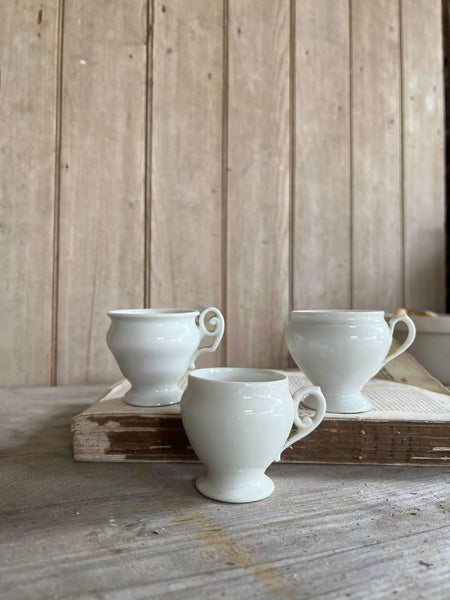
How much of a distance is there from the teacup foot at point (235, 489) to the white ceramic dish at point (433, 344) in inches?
20.5

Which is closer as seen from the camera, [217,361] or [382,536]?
[382,536]

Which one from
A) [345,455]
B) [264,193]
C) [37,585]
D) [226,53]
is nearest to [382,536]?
[345,455]

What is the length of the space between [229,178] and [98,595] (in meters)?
0.84

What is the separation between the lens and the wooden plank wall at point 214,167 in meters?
0.90

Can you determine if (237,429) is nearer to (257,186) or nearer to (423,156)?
(257,186)

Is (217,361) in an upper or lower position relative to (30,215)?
lower

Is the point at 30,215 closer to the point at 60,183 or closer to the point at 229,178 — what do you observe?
the point at 60,183

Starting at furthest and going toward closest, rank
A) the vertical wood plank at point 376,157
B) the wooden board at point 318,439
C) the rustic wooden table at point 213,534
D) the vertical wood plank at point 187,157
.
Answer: the vertical wood plank at point 376,157, the vertical wood plank at point 187,157, the wooden board at point 318,439, the rustic wooden table at point 213,534

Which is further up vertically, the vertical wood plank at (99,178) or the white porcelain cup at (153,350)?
the vertical wood plank at (99,178)

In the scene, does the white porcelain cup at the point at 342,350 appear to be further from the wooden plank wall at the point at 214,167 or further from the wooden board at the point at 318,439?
the wooden plank wall at the point at 214,167

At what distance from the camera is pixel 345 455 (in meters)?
0.53

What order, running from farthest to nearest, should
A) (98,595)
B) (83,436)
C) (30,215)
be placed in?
(30,215) < (83,436) < (98,595)

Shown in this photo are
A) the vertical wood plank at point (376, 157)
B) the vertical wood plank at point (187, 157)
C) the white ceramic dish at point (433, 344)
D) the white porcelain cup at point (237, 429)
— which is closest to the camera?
the white porcelain cup at point (237, 429)

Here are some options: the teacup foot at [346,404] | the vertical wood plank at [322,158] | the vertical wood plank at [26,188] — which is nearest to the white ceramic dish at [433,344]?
the vertical wood plank at [322,158]
